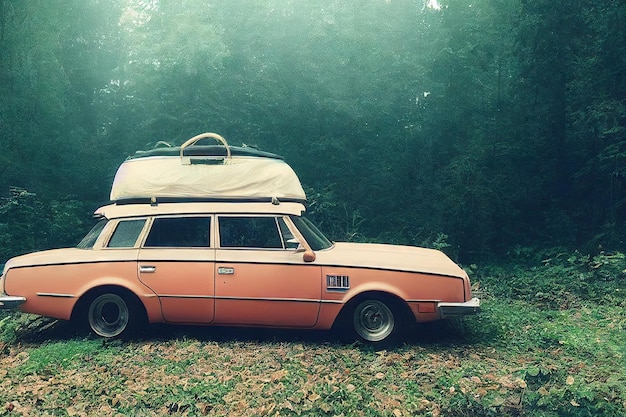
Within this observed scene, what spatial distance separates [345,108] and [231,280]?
30.1 ft

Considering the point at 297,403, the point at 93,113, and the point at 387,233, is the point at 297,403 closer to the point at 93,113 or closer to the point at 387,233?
the point at 387,233

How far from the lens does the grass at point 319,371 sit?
4.45 m

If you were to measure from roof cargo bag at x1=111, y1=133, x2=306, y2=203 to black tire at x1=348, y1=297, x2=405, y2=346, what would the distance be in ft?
5.60

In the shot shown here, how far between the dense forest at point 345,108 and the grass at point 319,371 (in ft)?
20.4

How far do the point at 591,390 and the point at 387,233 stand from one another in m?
9.85

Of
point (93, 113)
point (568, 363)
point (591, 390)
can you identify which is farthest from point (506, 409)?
point (93, 113)

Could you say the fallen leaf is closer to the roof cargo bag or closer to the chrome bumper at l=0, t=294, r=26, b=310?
the roof cargo bag

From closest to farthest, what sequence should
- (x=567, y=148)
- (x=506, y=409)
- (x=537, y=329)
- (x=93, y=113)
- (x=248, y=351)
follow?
(x=506, y=409) → (x=248, y=351) → (x=537, y=329) → (x=567, y=148) → (x=93, y=113)

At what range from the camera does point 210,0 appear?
1409cm

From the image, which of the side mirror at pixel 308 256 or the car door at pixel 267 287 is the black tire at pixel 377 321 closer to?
the car door at pixel 267 287

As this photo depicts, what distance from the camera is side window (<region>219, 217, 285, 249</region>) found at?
20.6 ft

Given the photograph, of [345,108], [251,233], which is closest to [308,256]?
[251,233]

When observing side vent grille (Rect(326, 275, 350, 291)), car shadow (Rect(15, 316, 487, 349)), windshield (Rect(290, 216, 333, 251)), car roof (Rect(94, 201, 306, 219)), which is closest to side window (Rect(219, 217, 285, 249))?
car roof (Rect(94, 201, 306, 219))

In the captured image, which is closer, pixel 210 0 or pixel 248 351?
pixel 248 351
